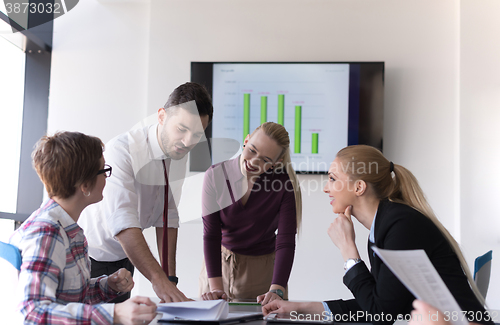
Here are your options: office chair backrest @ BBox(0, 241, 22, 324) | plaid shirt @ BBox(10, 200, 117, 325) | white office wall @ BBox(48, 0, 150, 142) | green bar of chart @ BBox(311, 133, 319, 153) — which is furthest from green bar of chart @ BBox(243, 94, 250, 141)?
office chair backrest @ BBox(0, 241, 22, 324)

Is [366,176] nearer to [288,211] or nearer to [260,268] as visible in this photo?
[288,211]

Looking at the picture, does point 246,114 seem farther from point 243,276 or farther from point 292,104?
point 243,276

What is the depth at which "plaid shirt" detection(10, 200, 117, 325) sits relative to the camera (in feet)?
3.06

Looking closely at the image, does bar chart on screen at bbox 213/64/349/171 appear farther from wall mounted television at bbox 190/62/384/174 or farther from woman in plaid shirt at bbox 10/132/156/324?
woman in plaid shirt at bbox 10/132/156/324

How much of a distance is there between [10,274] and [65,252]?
0.43ft

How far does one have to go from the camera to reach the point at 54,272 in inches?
38.9

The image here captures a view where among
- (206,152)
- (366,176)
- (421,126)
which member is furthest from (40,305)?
(421,126)

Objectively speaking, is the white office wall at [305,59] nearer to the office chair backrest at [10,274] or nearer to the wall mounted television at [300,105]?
the wall mounted television at [300,105]

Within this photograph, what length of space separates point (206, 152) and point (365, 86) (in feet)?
4.29

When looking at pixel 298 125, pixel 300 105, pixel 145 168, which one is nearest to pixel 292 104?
pixel 300 105

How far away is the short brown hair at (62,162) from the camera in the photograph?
1129mm

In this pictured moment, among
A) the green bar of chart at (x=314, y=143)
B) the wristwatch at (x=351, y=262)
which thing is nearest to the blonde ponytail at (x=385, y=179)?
the wristwatch at (x=351, y=262)

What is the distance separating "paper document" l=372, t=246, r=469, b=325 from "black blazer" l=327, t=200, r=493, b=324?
281 mm

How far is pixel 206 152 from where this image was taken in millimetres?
3057
